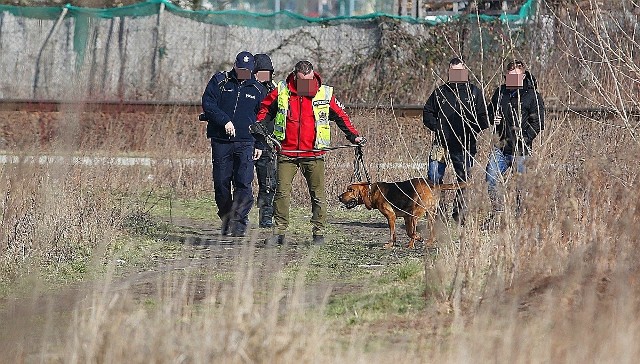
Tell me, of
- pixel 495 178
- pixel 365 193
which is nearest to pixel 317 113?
pixel 365 193

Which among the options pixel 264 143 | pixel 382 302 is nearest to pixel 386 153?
pixel 264 143

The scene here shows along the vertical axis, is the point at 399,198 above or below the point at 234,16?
below

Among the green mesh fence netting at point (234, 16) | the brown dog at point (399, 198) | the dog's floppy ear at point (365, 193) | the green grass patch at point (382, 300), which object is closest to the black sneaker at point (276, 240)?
the brown dog at point (399, 198)

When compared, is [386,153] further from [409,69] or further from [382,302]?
[409,69]

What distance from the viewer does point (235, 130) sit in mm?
11453

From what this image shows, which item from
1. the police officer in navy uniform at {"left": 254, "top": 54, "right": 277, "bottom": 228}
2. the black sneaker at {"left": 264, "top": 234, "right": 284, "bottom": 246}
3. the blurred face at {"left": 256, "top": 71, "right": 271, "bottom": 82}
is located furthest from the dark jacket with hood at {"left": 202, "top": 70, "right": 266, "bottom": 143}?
the black sneaker at {"left": 264, "top": 234, "right": 284, "bottom": 246}

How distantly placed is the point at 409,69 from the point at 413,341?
56.9 ft

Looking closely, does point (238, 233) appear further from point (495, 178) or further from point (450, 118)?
point (495, 178)

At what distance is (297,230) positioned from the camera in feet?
39.0

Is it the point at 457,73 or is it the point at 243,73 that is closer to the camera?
the point at 243,73

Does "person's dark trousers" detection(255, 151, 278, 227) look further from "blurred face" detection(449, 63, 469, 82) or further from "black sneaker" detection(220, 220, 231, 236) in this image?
"blurred face" detection(449, 63, 469, 82)

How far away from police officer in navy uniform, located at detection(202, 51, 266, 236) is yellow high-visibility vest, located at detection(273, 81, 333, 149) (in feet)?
2.96

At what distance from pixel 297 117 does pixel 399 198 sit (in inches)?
44.0

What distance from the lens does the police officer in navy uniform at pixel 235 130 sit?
11.4 metres
